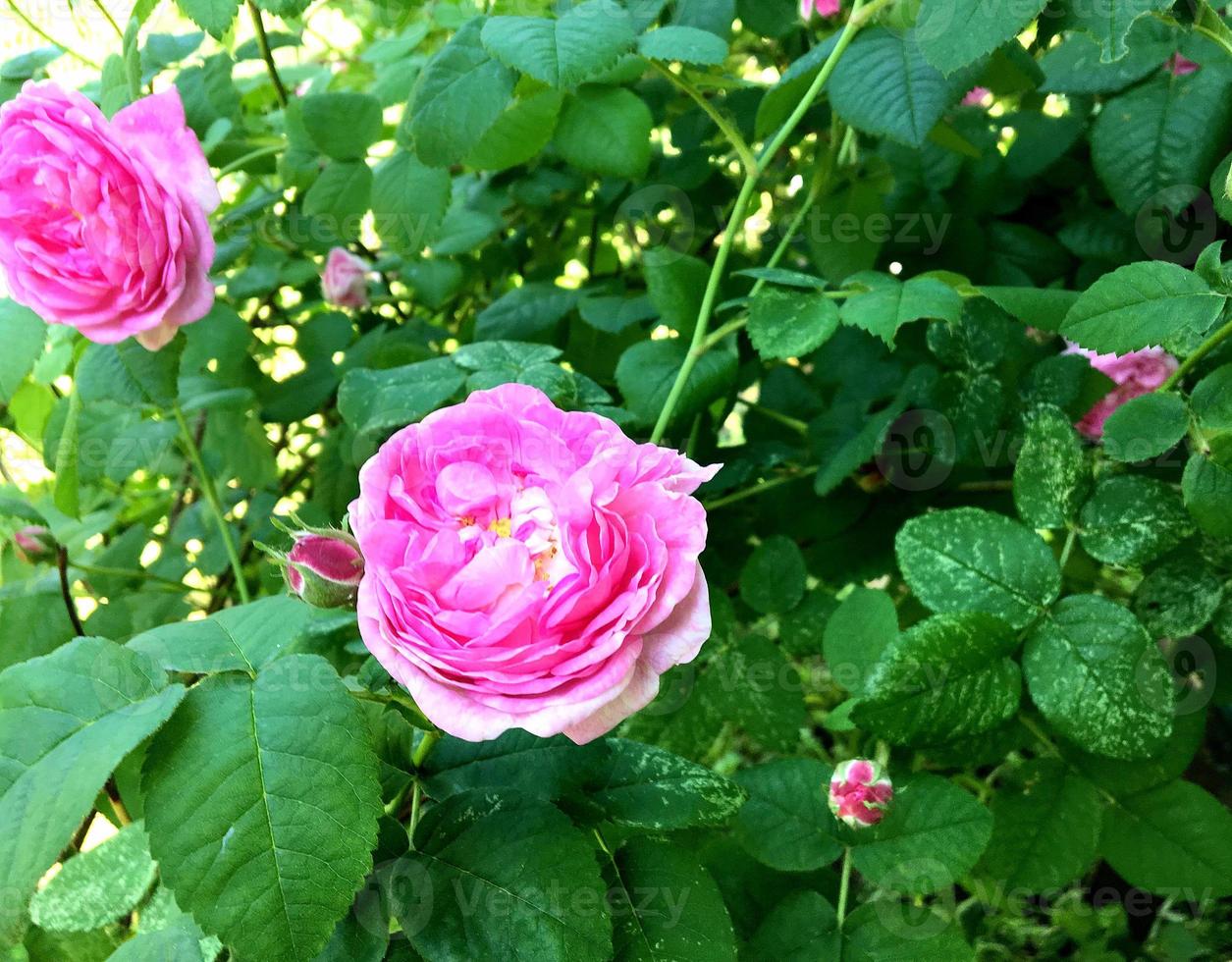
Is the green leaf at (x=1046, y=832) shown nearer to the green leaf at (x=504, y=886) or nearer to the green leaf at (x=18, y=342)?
the green leaf at (x=504, y=886)

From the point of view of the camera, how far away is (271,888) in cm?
44

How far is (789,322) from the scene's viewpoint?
0.70 meters

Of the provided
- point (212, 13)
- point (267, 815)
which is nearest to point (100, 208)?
point (212, 13)

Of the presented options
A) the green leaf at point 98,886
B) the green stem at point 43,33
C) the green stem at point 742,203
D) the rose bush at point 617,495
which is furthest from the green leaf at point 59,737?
the green stem at point 43,33

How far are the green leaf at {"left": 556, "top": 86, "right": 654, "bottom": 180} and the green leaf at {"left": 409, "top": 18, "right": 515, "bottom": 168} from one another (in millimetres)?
134

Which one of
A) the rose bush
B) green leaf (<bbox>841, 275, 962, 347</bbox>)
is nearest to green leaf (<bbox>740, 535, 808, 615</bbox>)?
the rose bush

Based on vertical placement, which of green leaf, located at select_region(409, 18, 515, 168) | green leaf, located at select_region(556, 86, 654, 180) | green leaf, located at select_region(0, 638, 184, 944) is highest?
green leaf, located at select_region(409, 18, 515, 168)

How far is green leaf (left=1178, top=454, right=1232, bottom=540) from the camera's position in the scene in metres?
0.61

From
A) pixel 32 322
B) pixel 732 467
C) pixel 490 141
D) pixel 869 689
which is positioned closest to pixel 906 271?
pixel 732 467

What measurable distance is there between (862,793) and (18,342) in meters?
0.78

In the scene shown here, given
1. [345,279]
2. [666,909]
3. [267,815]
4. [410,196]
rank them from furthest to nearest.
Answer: [345,279]
[410,196]
[666,909]
[267,815]

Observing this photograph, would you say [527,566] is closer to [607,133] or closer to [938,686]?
[938,686]

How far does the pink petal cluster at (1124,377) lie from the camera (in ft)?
2.70

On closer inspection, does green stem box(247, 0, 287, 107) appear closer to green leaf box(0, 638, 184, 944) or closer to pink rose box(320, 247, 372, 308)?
pink rose box(320, 247, 372, 308)
